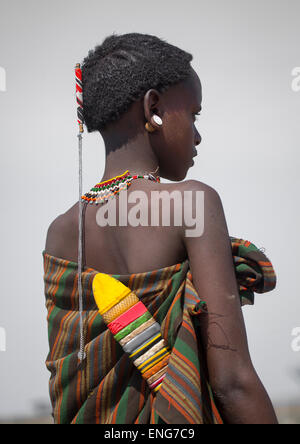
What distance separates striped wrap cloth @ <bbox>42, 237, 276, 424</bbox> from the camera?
1.59m

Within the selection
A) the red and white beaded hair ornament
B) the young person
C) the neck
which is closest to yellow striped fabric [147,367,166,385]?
the young person

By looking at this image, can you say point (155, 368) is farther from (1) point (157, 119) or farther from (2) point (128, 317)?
(1) point (157, 119)

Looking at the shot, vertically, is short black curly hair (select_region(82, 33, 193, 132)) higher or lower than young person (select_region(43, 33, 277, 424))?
higher

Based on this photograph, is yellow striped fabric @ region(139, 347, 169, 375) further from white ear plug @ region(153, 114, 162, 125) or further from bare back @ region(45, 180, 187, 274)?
white ear plug @ region(153, 114, 162, 125)

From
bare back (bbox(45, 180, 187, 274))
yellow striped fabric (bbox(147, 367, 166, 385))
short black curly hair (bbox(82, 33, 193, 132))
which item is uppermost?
short black curly hair (bbox(82, 33, 193, 132))

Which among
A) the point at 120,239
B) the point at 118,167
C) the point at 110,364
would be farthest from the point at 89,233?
the point at 110,364

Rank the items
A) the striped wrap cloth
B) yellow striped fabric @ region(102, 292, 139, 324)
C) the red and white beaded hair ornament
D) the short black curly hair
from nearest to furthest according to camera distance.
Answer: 1. the striped wrap cloth
2. yellow striped fabric @ region(102, 292, 139, 324)
3. the red and white beaded hair ornament
4. the short black curly hair

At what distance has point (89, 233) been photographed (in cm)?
193

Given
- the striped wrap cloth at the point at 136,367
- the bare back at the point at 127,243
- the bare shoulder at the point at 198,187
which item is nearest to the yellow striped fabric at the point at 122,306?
the striped wrap cloth at the point at 136,367

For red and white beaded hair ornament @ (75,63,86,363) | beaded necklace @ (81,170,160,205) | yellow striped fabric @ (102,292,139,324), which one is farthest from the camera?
beaded necklace @ (81,170,160,205)

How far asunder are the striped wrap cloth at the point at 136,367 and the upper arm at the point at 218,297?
48 mm

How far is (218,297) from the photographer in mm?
1642

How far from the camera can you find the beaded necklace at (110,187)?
75.5 inches

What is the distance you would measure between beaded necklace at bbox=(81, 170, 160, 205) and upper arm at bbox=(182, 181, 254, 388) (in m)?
0.29
